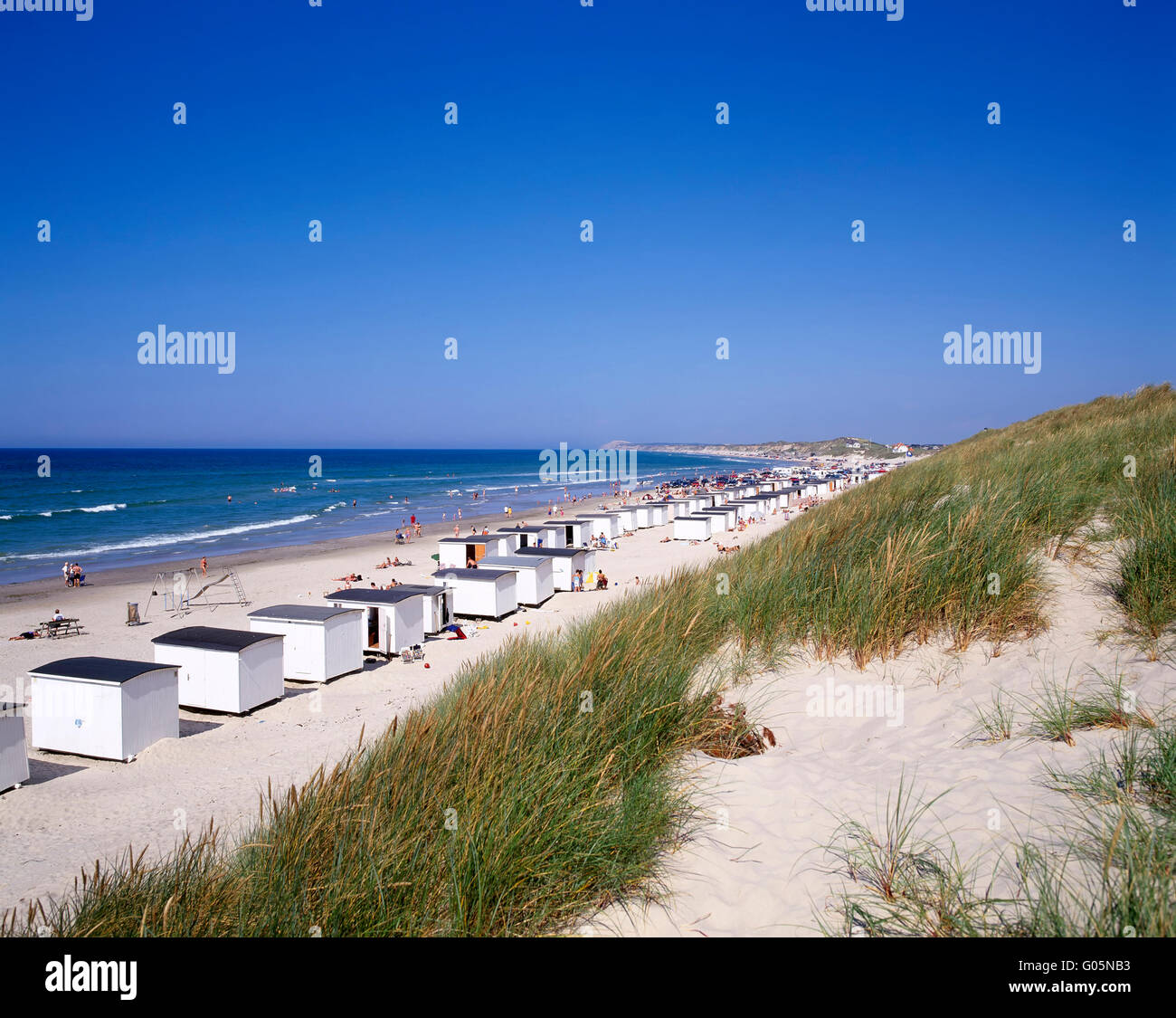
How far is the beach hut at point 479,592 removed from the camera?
1972 cm

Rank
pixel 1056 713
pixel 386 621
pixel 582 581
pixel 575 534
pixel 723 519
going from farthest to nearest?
pixel 723 519, pixel 575 534, pixel 582 581, pixel 386 621, pixel 1056 713

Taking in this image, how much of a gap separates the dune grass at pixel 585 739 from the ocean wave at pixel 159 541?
36873 millimetres

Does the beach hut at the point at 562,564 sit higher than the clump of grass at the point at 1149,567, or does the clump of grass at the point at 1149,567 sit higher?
the clump of grass at the point at 1149,567

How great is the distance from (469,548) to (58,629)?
13.0m

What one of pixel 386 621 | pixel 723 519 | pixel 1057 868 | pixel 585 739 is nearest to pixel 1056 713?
pixel 1057 868

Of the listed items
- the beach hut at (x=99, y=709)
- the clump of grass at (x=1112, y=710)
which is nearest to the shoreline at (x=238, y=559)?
the beach hut at (x=99, y=709)

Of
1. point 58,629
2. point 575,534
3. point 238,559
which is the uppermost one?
point 575,534

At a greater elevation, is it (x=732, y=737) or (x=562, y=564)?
(x=732, y=737)

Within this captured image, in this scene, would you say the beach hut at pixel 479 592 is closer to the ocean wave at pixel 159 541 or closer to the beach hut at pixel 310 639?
the beach hut at pixel 310 639

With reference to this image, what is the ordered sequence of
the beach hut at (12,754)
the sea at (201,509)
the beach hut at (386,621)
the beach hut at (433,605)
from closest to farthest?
the beach hut at (12,754), the beach hut at (386,621), the beach hut at (433,605), the sea at (201,509)

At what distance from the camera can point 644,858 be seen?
3.42 metres

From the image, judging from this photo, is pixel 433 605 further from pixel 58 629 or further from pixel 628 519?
pixel 628 519

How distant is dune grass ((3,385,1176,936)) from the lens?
10.1 ft

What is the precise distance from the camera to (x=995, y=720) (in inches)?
174
